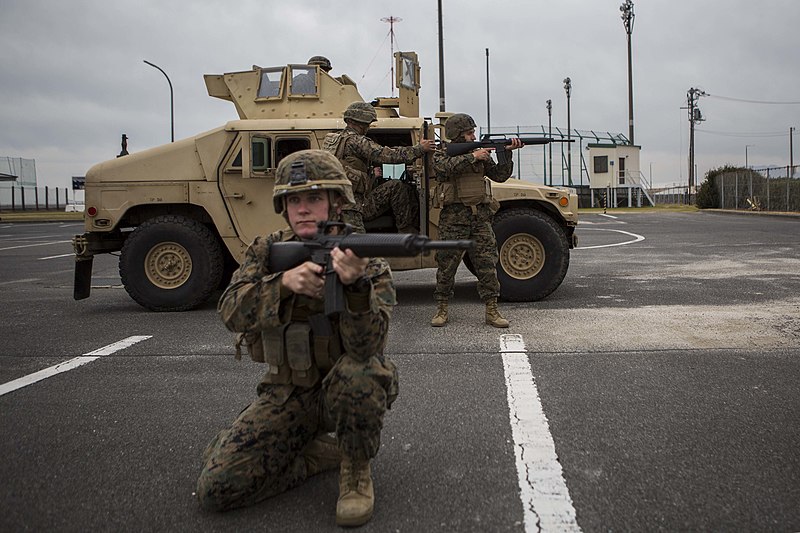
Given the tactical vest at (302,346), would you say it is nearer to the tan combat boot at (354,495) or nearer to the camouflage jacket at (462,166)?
the tan combat boot at (354,495)

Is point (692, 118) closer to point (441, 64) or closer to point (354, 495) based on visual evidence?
point (441, 64)

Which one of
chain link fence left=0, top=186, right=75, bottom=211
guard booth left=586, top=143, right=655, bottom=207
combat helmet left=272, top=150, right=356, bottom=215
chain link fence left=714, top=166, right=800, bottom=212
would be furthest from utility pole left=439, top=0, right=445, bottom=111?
chain link fence left=0, top=186, right=75, bottom=211

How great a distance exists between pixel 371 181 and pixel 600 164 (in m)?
42.5

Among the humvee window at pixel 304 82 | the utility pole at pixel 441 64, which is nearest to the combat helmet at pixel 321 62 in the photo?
the humvee window at pixel 304 82

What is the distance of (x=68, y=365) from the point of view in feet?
16.8

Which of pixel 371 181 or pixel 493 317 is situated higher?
pixel 371 181

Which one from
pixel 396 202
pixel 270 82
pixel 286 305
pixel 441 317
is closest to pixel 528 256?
pixel 396 202

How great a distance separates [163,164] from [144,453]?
4.68m

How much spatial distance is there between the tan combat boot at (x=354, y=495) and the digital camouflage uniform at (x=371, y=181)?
3.31 metres

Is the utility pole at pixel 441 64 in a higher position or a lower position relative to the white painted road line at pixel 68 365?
higher

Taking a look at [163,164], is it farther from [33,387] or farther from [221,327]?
[33,387]

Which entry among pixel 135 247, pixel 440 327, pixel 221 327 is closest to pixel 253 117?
pixel 135 247

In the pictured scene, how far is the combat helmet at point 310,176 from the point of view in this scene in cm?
276

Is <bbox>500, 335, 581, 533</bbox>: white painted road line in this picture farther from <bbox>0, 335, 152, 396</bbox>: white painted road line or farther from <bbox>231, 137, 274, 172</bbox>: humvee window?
<bbox>231, 137, 274, 172</bbox>: humvee window
